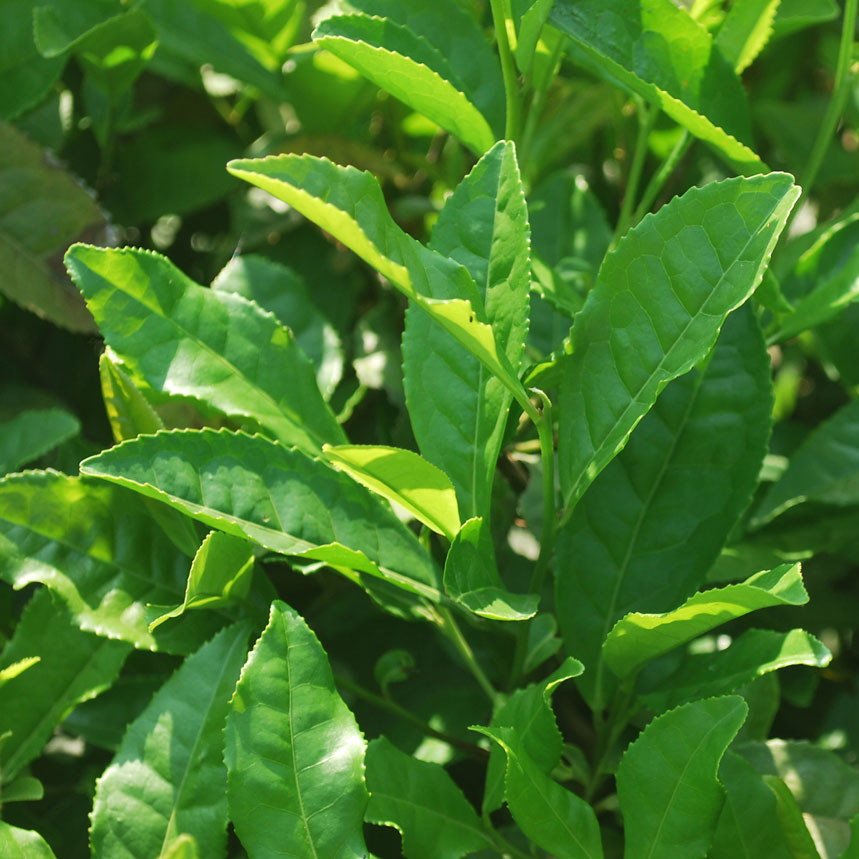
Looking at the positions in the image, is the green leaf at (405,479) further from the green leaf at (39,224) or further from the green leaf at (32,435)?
the green leaf at (39,224)

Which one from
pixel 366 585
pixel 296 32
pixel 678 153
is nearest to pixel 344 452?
pixel 366 585

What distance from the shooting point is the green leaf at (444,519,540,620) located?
2.07 feet

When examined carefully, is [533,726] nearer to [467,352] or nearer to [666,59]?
[467,352]

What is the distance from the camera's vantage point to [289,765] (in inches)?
24.5

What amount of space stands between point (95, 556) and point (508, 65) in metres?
0.49

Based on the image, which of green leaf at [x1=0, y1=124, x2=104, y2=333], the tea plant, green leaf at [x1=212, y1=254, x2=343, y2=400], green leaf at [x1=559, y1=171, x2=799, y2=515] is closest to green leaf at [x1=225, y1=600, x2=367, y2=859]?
the tea plant

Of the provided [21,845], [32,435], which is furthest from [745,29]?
[21,845]

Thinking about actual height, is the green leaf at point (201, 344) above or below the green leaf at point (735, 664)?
above

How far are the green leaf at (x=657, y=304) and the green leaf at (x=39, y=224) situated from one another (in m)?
0.51

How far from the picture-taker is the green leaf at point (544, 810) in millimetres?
608

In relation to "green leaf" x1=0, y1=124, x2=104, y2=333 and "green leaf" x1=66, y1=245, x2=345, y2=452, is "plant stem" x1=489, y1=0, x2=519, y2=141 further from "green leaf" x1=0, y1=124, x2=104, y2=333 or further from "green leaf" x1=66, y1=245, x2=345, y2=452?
"green leaf" x1=0, y1=124, x2=104, y2=333

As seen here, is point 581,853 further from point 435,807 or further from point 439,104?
point 439,104

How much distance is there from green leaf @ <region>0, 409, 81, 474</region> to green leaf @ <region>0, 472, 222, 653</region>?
0.12 m

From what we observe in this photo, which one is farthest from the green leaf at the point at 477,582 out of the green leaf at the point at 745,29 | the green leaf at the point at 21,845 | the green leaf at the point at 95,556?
the green leaf at the point at 745,29
